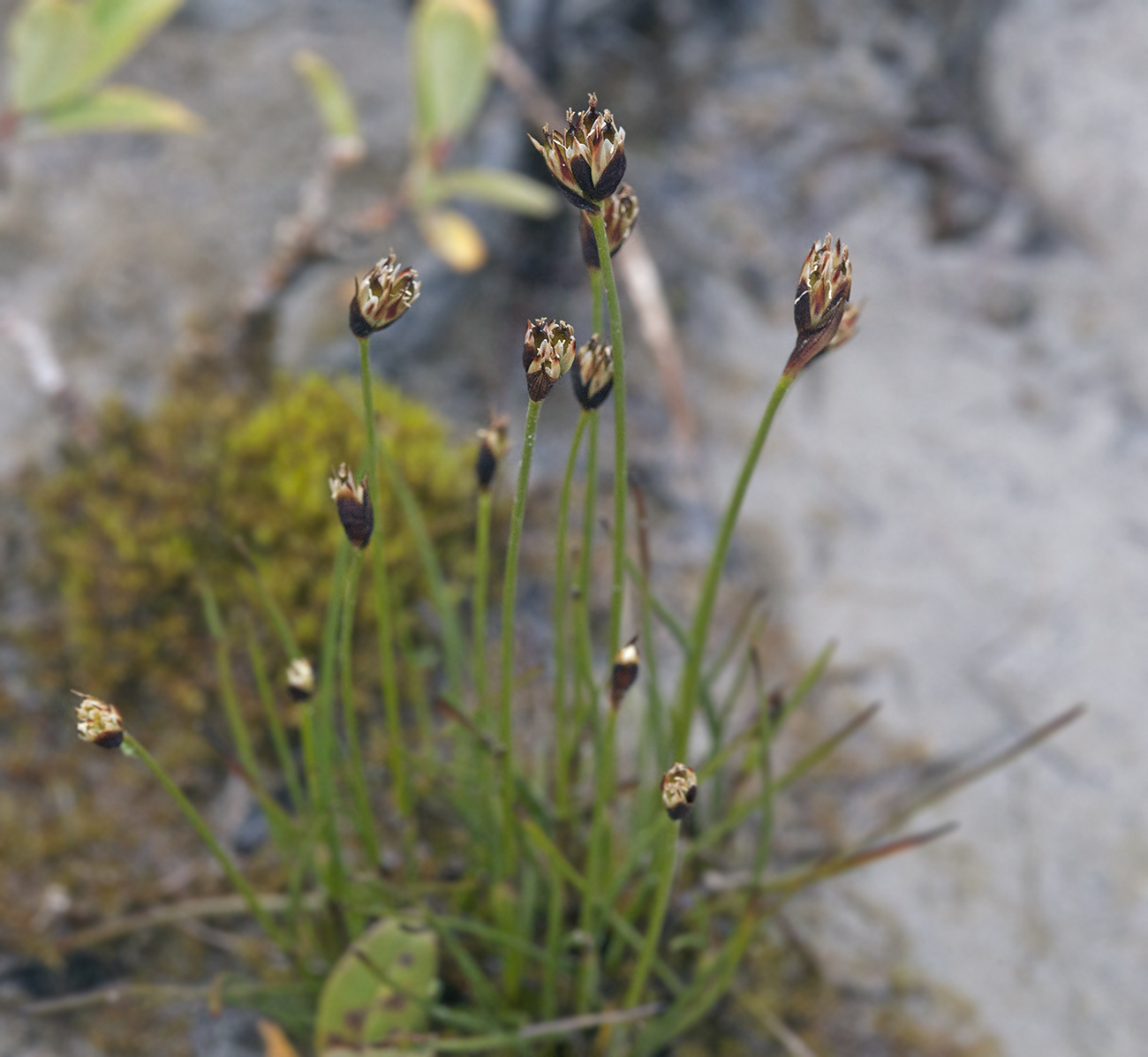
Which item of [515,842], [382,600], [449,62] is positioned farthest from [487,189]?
[515,842]

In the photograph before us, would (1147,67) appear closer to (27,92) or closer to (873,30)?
(873,30)

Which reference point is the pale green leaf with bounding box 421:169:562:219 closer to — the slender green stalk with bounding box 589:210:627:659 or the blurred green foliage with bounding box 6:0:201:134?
the blurred green foliage with bounding box 6:0:201:134

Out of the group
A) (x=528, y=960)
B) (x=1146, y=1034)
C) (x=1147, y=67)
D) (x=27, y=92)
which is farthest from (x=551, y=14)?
(x=1146, y=1034)

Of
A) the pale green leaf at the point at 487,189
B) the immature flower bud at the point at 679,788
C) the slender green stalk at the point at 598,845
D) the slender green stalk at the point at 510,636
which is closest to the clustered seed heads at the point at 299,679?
the slender green stalk at the point at 510,636

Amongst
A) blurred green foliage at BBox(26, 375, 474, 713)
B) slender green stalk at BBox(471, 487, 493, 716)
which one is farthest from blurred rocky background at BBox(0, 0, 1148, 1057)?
slender green stalk at BBox(471, 487, 493, 716)

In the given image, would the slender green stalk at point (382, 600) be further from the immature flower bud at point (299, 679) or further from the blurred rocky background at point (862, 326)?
the blurred rocky background at point (862, 326)

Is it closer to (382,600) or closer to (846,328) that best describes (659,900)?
(382,600)
